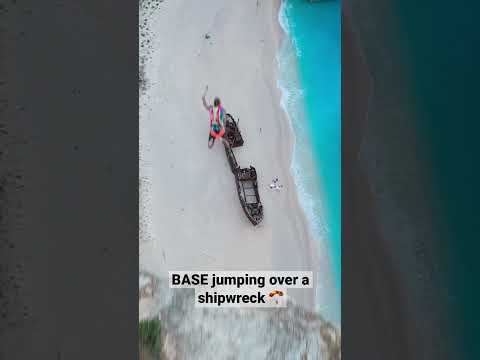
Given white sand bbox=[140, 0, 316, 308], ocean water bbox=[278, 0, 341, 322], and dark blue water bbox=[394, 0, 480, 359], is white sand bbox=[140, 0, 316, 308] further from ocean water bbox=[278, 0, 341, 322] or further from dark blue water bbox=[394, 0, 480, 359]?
dark blue water bbox=[394, 0, 480, 359]

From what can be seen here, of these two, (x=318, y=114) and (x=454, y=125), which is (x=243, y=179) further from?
(x=454, y=125)

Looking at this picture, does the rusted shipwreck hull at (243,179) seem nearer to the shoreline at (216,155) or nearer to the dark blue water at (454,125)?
the shoreline at (216,155)

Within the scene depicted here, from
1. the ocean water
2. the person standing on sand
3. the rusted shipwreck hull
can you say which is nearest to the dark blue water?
the ocean water

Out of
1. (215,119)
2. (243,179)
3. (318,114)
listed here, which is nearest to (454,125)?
(318,114)
